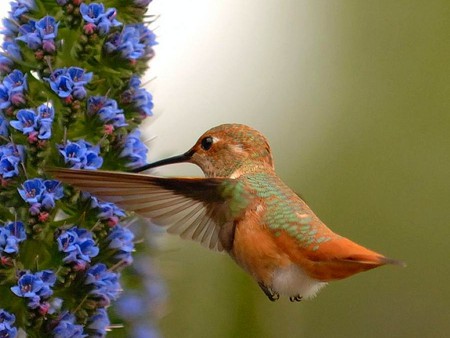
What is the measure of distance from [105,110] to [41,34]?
1.36 feet

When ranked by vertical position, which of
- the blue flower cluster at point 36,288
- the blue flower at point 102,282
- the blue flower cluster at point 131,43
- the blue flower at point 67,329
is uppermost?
the blue flower cluster at point 131,43

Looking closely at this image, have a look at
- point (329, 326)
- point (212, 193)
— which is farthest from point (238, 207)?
point (329, 326)

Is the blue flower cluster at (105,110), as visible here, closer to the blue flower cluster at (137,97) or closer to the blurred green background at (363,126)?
the blue flower cluster at (137,97)

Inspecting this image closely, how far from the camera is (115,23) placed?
13.1ft

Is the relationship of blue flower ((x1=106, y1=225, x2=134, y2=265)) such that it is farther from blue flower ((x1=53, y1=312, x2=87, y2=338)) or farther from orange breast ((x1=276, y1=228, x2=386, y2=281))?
orange breast ((x1=276, y1=228, x2=386, y2=281))

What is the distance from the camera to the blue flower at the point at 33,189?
3775mm

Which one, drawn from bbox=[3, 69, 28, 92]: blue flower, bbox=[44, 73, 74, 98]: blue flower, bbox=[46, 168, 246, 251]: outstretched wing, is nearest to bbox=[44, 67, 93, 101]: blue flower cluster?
bbox=[44, 73, 74, 98]: blue flower

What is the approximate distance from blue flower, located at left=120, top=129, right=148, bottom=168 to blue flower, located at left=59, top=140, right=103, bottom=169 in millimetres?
173

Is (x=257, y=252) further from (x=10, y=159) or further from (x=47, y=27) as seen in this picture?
(x=47, y=27)

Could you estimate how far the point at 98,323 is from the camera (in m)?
3.89

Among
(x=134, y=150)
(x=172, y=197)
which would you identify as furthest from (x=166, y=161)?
(x=172, y=197)

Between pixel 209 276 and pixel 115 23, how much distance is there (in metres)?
1.87

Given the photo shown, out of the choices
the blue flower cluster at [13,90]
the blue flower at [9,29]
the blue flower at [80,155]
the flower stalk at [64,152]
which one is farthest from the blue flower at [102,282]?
the blue flower at [9,29]

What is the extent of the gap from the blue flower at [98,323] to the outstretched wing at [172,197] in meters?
0.45
